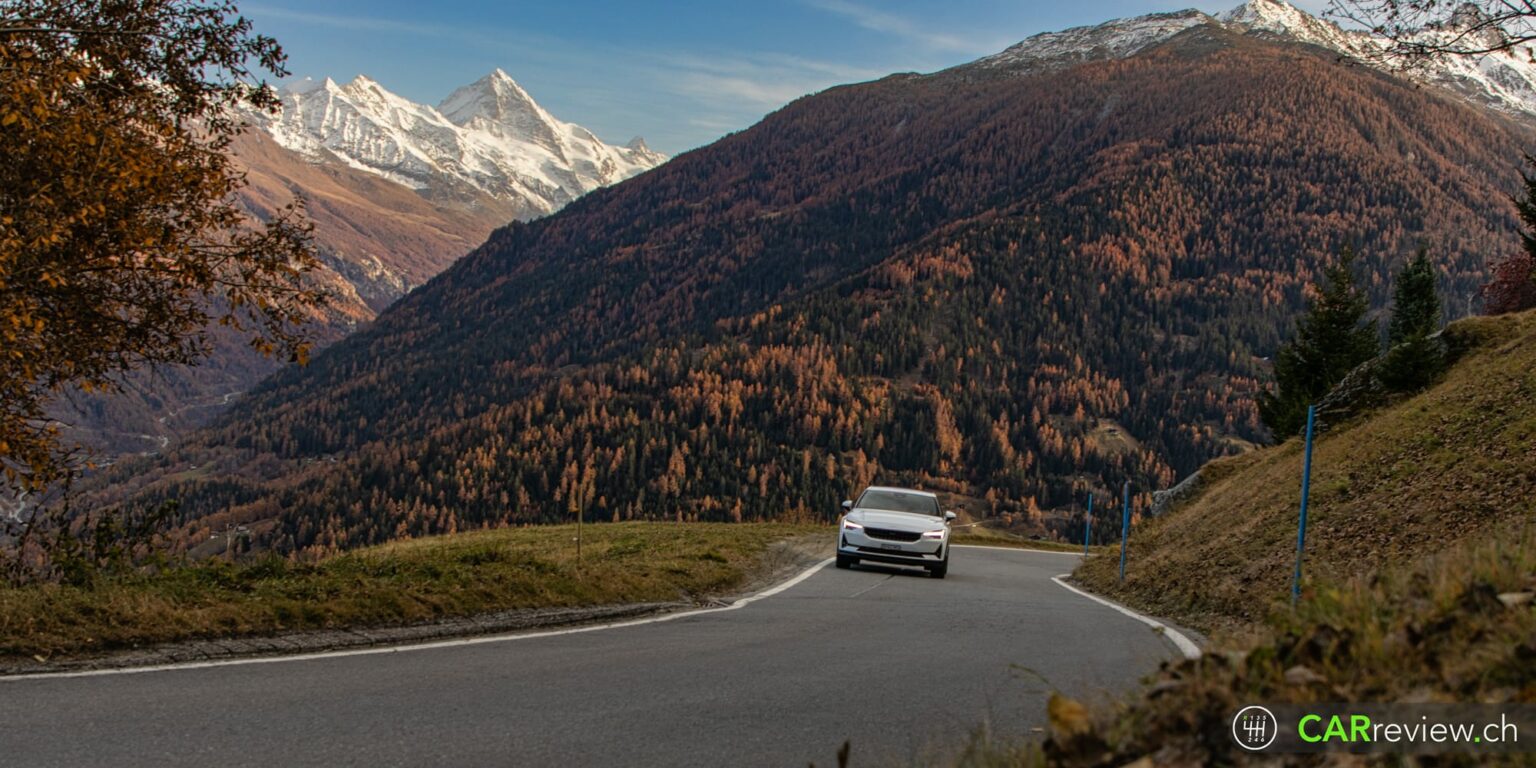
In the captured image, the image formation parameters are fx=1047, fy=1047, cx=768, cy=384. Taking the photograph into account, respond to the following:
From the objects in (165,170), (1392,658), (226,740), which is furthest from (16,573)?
(1392,658)

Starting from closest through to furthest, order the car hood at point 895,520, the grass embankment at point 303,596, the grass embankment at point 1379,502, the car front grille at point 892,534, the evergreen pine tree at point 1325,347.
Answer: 1. the grass embankment at point 303,596
2. the grass embankment at point 1379,502
3. the car front grille at point 892,534
4. the car hood at point 895,520
5. the evergreen pine tree at point 1325,347

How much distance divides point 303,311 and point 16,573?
397cm

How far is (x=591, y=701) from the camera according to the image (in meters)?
6.91

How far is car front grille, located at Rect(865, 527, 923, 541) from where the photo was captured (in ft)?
67.7

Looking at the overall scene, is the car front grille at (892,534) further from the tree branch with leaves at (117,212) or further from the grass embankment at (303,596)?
the tree branch with leaves at (117,212)

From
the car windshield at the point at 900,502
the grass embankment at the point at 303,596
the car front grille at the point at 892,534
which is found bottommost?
the grass embankment at the point at 303,596

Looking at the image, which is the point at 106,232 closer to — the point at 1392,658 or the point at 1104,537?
the point at 1392,658

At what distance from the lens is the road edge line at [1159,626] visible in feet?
32.0

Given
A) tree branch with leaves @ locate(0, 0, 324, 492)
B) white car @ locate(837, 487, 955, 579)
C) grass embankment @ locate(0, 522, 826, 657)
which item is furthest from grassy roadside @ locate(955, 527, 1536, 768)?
white car @ locate(837, 487, 955, 579)

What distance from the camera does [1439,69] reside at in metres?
12.5

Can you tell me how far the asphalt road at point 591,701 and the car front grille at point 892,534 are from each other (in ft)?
31.0

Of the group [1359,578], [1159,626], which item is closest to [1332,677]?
[1359,578]

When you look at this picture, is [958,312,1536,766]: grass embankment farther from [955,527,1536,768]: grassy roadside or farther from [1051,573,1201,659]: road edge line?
[1051,573,1201,659]: road edge line

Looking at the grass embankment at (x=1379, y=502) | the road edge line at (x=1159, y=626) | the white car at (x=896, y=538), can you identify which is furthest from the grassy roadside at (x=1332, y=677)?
the white car at (x=896, y=538)
